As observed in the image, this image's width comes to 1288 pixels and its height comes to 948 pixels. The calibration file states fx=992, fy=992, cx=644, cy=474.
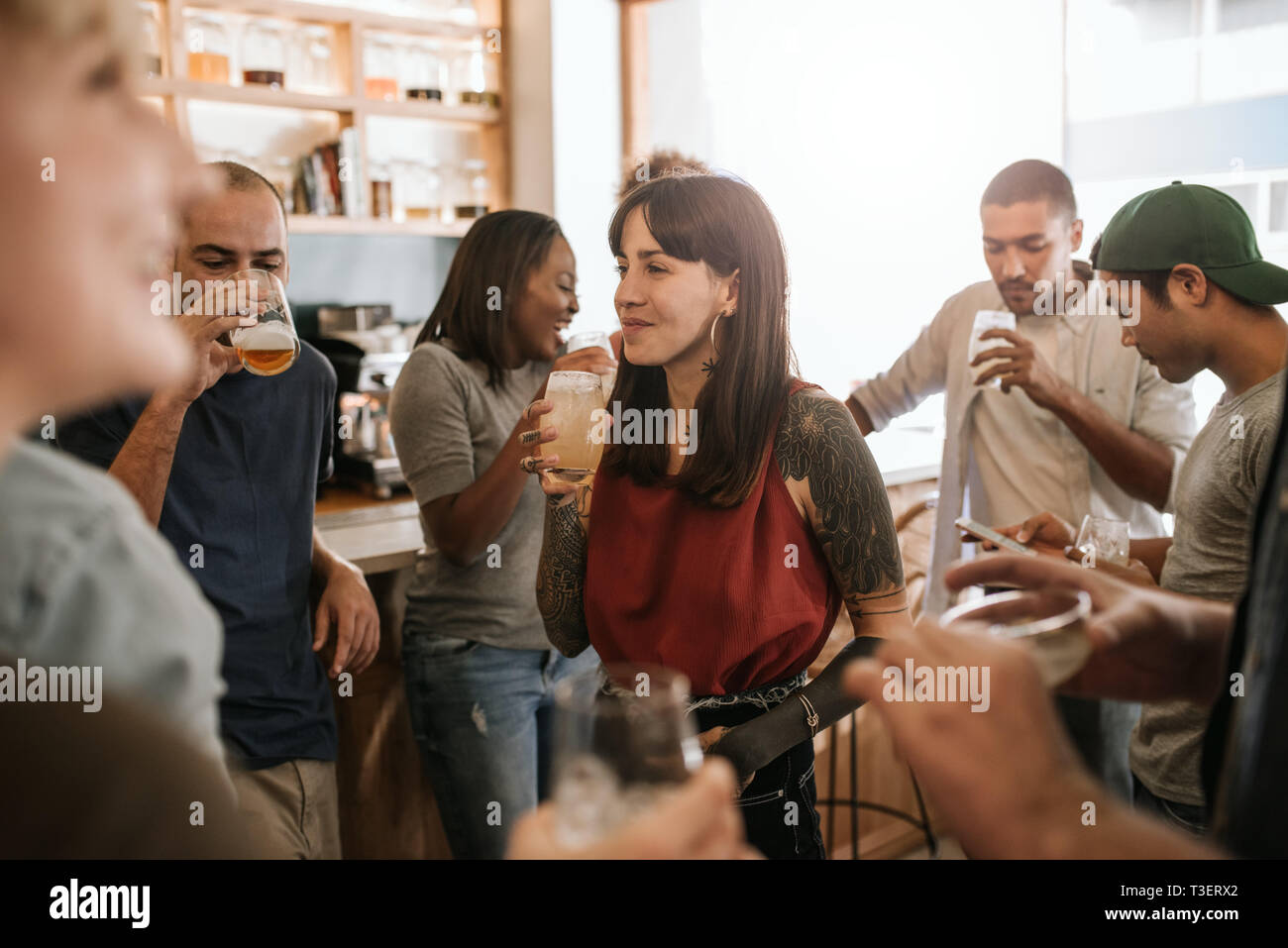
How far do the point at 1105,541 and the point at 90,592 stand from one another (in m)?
1.81

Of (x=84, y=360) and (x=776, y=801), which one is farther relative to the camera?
(x=776, y=801)

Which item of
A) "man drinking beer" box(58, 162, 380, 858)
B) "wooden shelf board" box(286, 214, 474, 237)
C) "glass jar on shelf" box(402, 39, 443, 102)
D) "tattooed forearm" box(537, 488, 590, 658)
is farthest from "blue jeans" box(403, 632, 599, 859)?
"glass jar on shelf" box(402, 39, 443, 102)

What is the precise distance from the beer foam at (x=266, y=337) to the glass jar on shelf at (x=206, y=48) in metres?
2.87

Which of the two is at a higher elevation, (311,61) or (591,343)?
(311,61)

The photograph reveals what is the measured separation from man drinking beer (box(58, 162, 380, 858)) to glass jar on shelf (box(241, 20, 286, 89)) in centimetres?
266

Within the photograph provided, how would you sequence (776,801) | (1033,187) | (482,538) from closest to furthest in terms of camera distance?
(776,801) < (482,538) < (1033,187)

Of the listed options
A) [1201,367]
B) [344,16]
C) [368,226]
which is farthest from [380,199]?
[1201,367]

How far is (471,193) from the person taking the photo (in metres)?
4.70

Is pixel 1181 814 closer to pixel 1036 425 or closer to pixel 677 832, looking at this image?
pixel 1036 425

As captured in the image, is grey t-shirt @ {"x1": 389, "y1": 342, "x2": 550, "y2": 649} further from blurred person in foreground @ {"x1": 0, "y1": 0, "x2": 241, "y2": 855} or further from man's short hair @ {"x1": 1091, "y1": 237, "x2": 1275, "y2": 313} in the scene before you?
blurred person in foreground @ {"x1": 0, "y1": 0, "x2": 241, "y2": 855}

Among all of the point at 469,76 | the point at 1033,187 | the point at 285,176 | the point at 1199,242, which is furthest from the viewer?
the point at 469,76
